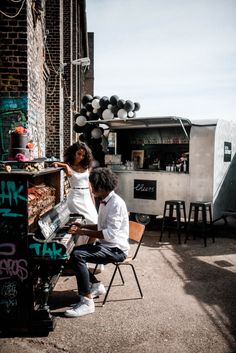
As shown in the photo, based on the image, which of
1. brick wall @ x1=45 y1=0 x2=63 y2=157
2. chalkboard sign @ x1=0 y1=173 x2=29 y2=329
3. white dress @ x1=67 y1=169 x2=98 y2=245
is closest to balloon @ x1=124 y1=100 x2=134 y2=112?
brick wall @ x1=45 y1=0 x2=63 y2=157

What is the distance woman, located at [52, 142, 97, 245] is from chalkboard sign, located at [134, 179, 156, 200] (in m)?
3.93

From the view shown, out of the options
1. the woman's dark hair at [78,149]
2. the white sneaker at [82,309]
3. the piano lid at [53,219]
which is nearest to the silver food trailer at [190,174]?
the woman's dark hair at [78,149]

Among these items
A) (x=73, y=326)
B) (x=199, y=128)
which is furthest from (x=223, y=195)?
(x=73, y=326)

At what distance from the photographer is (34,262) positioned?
3.61 m

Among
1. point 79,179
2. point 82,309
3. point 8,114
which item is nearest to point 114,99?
point 8,114

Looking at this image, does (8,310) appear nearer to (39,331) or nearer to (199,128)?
(39,331)

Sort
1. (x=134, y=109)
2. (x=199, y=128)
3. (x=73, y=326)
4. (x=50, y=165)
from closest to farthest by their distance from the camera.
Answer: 1. (x=73, y=326)
2. (x=50, y=165)
3. (x=199, y=128)
4. (x=134, y=109)

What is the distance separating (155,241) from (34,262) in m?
4.84

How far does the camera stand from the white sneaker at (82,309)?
4.05 m

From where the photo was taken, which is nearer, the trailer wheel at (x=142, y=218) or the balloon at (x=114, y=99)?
the trailer wheel at (x=142, y=218)

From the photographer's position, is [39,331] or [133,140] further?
[133,140]

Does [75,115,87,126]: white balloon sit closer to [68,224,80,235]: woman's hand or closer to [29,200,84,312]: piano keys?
[29,200,84,312]: piano keys

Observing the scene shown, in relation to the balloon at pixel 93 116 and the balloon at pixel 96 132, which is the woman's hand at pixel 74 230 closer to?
the balloon at pixel 96 132

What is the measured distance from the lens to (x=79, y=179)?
5.39 meters
